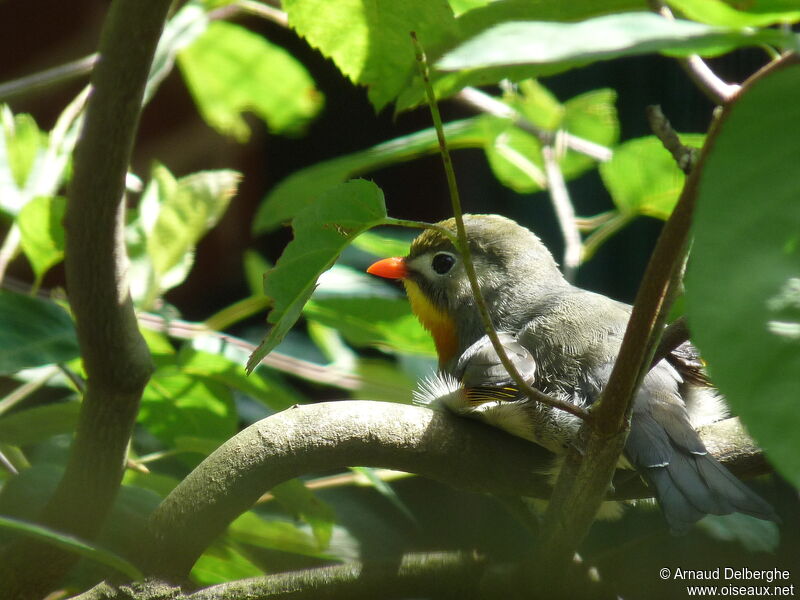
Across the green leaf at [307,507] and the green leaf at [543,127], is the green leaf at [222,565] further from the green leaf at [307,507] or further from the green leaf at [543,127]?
the green leaf at [543,127]

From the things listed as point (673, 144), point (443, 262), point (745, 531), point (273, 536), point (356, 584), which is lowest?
point (745, 531)

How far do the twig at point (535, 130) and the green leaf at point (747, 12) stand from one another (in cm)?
146

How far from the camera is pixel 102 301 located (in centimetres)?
114

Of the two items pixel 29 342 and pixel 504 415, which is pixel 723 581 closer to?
pixel 504 415

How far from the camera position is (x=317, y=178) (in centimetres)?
161

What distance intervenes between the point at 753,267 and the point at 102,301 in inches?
34.4

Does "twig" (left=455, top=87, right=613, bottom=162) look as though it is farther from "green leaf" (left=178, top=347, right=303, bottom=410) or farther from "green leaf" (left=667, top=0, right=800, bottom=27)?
"green leaf" (left=667, top=0, right=800, bottom=27)

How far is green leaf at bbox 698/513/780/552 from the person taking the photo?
5.55 ft

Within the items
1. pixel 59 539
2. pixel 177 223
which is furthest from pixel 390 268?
pixel 59 539

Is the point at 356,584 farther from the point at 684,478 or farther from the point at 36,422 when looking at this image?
the point at 36,422

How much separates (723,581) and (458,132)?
1.12m

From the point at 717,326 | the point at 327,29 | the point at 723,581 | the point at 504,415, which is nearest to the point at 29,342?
the point at 327,29

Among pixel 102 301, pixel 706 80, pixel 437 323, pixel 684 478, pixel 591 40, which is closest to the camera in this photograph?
pixel 591 40

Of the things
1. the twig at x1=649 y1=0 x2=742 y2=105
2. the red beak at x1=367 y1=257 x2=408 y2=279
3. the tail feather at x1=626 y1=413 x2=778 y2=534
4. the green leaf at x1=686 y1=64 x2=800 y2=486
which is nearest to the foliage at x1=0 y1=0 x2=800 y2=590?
the green leaf at x1=686 y1=64 x2=800 y2=486
